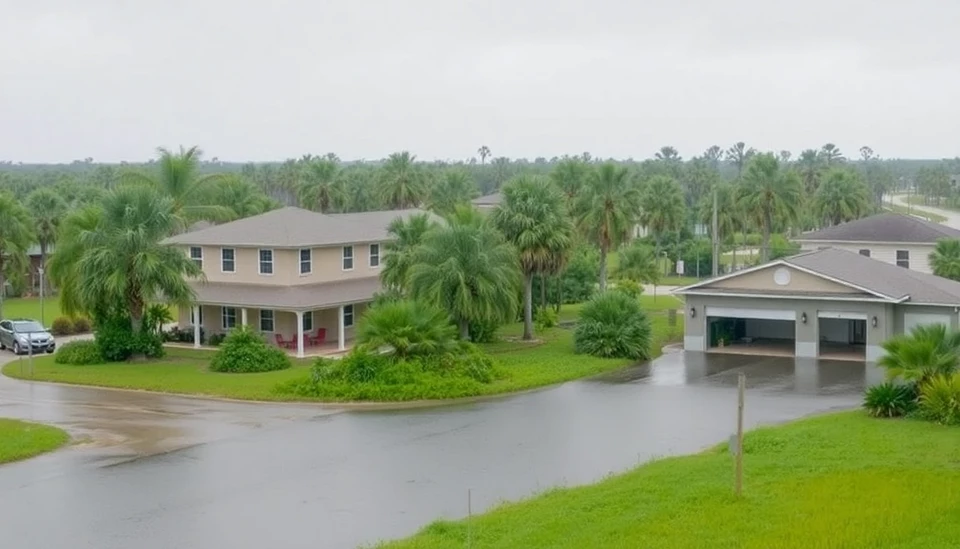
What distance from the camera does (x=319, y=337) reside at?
51.6 meters

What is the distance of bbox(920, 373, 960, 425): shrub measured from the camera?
29.4 meters

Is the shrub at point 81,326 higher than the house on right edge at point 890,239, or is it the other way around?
the house on right edge at point 890,239

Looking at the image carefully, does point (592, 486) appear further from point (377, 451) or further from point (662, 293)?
point (662, 293)

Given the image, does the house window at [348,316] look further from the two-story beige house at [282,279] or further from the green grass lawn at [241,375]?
the green grass lawn at [241,375]

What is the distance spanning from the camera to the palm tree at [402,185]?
90125 millimetres

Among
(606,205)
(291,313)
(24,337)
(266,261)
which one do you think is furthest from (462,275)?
(24,337)

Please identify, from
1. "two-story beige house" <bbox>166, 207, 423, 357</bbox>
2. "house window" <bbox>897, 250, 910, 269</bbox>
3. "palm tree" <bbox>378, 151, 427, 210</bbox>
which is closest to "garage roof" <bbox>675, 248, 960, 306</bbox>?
"two-story beige house" <bbox>166, 207, 423, 357</bbox>

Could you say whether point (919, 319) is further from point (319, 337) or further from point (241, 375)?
point (241, 375)

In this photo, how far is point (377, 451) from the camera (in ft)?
99.0

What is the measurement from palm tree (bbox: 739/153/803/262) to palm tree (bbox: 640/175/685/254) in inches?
586

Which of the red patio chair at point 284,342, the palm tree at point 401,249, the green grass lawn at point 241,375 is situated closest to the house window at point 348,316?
the red patio chair at point 284,342

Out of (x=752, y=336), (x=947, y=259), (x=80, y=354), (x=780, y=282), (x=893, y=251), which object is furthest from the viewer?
(x=893, y=251)

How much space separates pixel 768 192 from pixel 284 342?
113ft

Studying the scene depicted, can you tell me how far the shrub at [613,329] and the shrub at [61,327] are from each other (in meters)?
26.2
